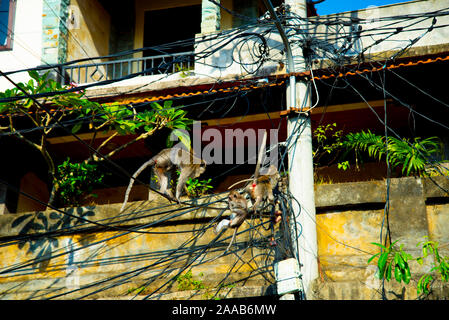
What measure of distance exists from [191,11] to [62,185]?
592 cm

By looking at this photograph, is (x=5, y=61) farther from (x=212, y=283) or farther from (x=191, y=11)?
(x=212, y=283)

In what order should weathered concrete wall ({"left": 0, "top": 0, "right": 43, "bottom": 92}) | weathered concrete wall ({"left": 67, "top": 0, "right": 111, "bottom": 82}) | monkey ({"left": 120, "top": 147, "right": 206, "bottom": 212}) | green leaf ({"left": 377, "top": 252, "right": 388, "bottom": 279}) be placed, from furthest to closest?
weathered concrete wall ({"left": 67, "top": 0, "right": 111, "bottom": 82}) < weathered concrete wall ({"left": 0, "top": 0, "right": 43, "bottom": 92}) < monkey ({"left": 120, "top": 147, "right": 206, "bottom": 212}) < green leaf ({"left": 377, "top": 252, "right": 388, "bottom": 279})

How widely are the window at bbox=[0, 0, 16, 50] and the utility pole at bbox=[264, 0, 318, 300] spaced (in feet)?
23.1

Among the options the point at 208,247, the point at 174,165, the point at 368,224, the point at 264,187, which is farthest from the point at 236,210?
the point at 174,165

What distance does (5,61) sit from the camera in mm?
12453

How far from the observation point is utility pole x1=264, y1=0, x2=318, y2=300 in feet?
24.3

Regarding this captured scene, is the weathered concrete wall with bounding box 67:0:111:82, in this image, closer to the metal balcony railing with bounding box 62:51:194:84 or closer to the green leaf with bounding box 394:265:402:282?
the metal balcony railing with bounding box 62:51:194:84

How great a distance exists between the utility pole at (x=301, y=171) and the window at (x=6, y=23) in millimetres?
7035

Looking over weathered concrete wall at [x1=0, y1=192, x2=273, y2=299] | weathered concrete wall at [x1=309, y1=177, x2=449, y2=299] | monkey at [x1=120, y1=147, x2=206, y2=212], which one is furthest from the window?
weathered concrete wall at [x1=309, y1=177, x2=449, y2=299]

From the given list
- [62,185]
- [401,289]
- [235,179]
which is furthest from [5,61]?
[401,289]

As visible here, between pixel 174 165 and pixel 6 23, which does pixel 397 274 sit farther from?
pixel 6 23

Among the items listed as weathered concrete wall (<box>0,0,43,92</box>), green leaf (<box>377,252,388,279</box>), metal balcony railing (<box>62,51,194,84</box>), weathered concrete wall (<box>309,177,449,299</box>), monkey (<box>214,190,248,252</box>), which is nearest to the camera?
green leaf (<box>377,252,388,279</box>)

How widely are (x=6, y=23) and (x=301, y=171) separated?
8.03 metres

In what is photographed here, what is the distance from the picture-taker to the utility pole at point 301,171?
7.41 metres
